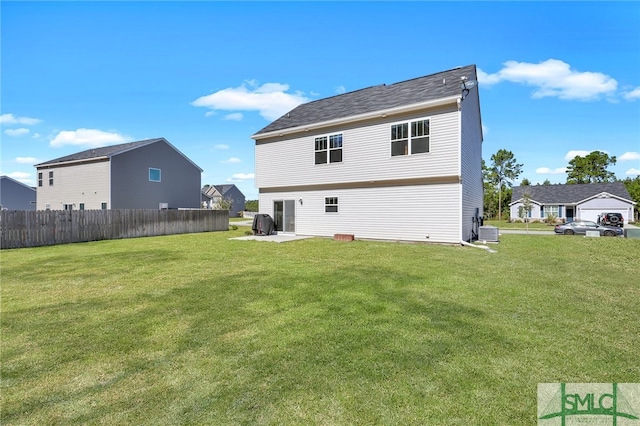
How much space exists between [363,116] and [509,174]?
159 feet

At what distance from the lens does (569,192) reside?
4084 cm

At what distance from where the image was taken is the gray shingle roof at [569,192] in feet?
125

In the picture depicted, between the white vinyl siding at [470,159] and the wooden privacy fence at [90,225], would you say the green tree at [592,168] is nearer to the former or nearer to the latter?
the white vinyl siding at [470,159]

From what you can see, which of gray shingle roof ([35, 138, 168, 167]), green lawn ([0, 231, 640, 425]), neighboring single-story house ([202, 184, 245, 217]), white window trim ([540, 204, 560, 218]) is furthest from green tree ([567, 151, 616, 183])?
gray shingle roof ([35, 138, 168, 167])

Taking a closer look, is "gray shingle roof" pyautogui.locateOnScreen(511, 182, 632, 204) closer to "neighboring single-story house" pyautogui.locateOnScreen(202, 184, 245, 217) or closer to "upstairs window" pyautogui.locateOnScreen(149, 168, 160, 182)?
"upstairs window" pyautogui.locateOnScreen(149, 168, 160, 182)

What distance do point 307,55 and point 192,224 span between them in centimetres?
1362

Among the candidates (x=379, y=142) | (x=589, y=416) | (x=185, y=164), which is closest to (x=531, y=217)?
(x=379, y=142)

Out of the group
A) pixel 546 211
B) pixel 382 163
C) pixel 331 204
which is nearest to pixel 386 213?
pixel 382 163

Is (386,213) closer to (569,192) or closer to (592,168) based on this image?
(569,192)

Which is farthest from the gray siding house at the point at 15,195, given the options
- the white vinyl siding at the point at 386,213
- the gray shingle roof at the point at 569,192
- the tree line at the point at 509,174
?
the gray shingle roof at the point at 569,192

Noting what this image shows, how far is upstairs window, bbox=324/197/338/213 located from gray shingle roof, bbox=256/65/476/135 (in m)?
4.21

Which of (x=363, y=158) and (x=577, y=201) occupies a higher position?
(x=363, y=158)

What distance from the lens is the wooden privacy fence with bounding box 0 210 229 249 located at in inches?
523

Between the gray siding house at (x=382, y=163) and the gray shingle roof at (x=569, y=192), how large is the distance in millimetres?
32635
